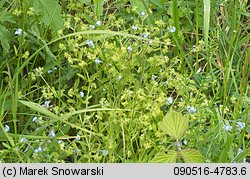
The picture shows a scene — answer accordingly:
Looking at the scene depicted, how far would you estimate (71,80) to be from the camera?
3074 mm

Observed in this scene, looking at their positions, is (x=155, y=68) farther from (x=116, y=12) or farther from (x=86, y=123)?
(x=116, y=12)

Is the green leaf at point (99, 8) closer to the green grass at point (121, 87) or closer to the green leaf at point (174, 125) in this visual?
the green grass at point (121, 87)

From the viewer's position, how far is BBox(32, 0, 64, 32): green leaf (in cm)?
281

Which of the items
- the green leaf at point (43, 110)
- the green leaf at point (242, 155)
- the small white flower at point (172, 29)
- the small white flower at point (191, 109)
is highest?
the small white flower at point (172, 29)

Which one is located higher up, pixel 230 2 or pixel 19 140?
pixel 230 2

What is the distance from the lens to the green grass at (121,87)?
255cm

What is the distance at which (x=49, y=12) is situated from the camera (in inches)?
110

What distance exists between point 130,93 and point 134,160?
277 mm

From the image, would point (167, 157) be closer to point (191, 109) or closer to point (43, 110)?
point (191, 109)

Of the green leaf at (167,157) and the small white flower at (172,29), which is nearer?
the green leaf at (167,157)

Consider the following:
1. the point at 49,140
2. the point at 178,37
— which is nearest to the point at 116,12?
the point at 178,37

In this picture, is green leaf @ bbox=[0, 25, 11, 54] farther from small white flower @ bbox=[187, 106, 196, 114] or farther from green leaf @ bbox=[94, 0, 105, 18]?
small white flower @ bbox=[187, 106, 196, 114]

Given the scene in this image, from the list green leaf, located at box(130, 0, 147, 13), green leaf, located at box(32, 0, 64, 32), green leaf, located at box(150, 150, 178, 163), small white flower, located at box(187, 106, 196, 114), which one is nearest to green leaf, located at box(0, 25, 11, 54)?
green leaf, located at box(32, 0, 64, 32)

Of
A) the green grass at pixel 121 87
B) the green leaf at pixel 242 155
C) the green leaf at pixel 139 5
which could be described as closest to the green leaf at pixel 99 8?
the green grass at pixel 121 87
